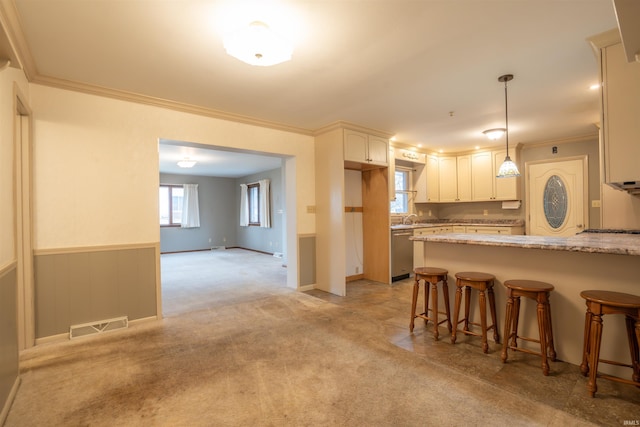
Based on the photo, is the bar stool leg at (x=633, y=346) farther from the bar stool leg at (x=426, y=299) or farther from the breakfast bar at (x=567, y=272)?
the bar stool leg at (x=426, y=299)

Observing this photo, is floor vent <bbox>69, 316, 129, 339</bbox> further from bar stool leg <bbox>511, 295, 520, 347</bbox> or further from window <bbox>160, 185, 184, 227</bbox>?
window <bbox>160, 185, 184, 227</bbox>

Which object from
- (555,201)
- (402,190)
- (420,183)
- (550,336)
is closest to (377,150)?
(402,190)

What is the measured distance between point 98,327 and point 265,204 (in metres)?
6.08

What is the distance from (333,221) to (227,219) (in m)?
6.74

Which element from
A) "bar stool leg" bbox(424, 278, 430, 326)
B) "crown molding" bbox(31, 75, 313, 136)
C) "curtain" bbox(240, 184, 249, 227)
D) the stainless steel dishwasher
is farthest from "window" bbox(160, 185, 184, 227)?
"bar stool leg" bbox(424, 278, 430, 326)

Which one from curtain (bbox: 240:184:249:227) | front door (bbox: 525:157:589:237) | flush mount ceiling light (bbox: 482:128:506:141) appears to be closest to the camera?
flush mount ceiling light (bbox: 482:128:506:141)

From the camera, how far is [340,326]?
319 cm

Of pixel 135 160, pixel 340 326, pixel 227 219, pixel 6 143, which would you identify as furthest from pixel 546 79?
pixel 227 219

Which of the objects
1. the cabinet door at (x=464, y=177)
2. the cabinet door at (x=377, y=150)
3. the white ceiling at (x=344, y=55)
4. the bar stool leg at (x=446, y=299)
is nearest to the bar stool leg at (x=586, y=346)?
the bar stool leg at (x=446, y=299)

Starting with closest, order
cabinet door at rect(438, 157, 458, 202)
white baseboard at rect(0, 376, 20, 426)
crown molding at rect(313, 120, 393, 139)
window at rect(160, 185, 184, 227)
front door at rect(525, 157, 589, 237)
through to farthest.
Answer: white baseboard at rect(0, 376, 20, 426)
crown molding at rect(313, 120, 393, 139)
front door at rect(525, 157, 589, 237)
cabinet door at rect(438, 157, 458, 202)
window at rect(160, 185, 184, 227)

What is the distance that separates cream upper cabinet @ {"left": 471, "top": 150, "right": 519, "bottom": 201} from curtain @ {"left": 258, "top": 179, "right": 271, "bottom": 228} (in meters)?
5.28

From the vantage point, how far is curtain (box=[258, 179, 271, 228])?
348 inches

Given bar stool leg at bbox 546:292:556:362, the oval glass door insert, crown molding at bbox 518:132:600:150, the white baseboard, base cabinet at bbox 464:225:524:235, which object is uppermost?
crown molding at bbox 518:132:600:150

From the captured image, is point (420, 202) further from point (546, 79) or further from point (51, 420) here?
point (51, 420)
